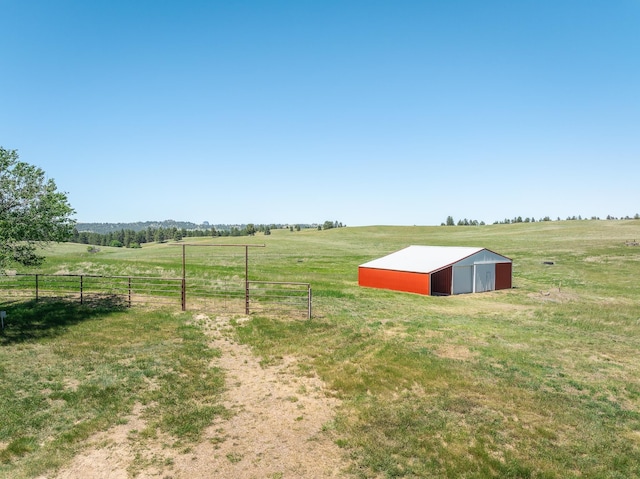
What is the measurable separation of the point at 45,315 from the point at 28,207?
19.4 ft

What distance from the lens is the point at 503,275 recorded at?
130ft

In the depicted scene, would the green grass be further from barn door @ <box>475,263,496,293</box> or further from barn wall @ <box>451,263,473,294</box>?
barn door @ <box>475,263,496,293</box>

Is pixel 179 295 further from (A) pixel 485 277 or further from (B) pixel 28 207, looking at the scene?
(A) pixel 485 277

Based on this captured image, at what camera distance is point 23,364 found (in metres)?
13.7

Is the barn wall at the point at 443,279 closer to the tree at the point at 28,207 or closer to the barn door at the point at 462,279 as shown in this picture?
the barn door at the point at 462,279

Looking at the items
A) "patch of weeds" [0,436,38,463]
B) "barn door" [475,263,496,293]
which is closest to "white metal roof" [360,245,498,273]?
"barn door" [475,263,496,293]

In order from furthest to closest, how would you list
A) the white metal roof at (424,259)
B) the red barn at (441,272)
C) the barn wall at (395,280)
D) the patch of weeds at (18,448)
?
the white metal roof at (424,259), the red barn at (441,272), the barn wall at (395,280), the patch of weeds at (18,448)

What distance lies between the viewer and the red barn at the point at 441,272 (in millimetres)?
35625

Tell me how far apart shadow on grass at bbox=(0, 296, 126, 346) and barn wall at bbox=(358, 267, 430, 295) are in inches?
904

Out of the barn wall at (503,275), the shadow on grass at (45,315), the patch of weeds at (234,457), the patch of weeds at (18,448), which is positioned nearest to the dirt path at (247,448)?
the patch of weeds at (234,457)

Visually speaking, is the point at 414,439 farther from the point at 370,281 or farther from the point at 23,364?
the point at 370,281

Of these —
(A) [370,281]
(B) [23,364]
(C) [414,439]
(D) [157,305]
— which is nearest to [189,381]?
(B) [23,364]

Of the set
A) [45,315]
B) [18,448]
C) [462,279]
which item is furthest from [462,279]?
[18,448]

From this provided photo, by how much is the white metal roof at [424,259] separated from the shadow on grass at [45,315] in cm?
2432
